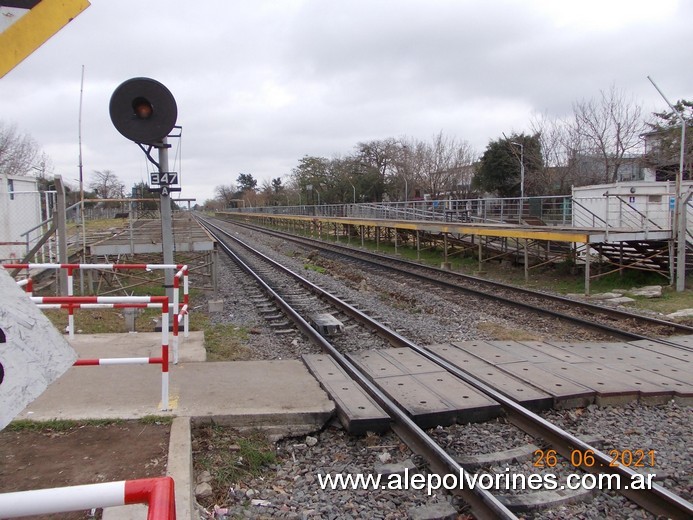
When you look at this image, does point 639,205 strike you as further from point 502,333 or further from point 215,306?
point 215,306

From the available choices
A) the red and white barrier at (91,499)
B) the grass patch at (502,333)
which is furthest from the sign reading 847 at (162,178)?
the red and white barrier at (91,499)

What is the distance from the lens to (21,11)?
1782mm

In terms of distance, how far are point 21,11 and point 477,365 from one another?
544 cm

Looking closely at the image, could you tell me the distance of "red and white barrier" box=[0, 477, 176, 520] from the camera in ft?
4.22

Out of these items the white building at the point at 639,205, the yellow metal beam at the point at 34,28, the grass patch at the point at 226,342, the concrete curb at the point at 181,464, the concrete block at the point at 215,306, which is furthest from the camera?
the white building at the point at 639,205

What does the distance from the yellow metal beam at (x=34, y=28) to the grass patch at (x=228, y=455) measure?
2.81 meters

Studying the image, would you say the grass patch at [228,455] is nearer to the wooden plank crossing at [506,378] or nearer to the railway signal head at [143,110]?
the wooden plank crossing at [506,378]

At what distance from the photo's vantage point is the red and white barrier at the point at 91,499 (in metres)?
1.29

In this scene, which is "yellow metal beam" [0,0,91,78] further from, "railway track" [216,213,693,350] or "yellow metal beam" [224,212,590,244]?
"yellow metal beam" [224,212,590,244]

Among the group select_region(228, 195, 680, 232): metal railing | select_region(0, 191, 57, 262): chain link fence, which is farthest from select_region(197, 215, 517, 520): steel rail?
select_region(228, 195, 680, 232): metal railing

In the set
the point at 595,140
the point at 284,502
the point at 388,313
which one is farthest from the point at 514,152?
the point at 284,502

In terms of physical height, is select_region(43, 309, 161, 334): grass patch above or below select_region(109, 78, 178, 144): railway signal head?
below

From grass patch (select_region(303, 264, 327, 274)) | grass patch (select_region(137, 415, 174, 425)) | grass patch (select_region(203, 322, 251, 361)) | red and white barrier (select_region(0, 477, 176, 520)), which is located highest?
red and white barrier (select_region(0, 477, 176, 520))

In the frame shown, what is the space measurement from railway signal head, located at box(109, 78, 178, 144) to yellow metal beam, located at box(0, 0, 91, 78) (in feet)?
15.9
